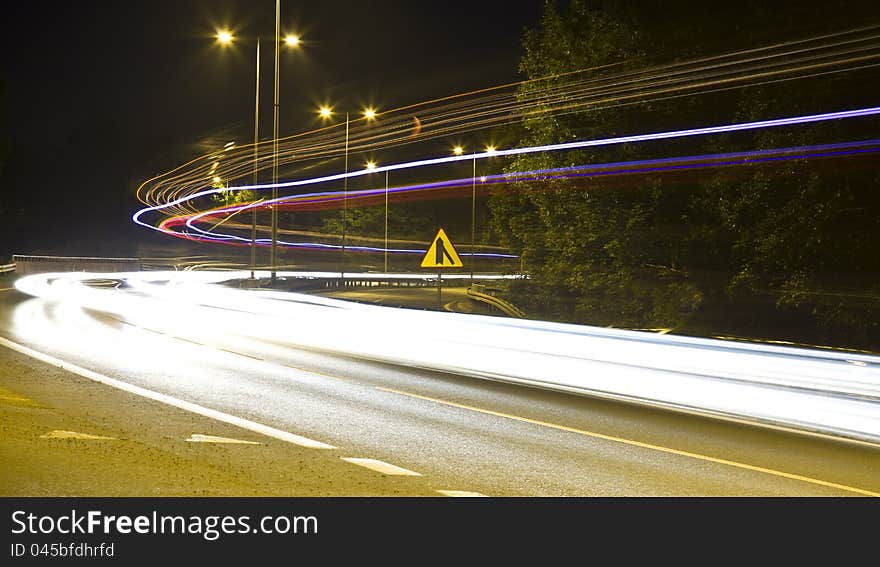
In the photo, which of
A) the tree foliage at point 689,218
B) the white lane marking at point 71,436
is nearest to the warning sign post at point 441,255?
the tree foliage at point 689,218

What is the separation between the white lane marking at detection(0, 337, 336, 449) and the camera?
9273 millimetres

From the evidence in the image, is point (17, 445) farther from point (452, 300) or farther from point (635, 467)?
point (452, 300)

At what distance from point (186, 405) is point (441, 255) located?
9.64 m

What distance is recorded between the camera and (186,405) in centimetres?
1110

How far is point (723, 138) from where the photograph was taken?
24797mm

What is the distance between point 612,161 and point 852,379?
58.6ft

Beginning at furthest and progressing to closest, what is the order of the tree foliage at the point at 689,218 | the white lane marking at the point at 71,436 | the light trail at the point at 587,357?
the tree foliage at the point at 689,218 → the light trail at the point at 587,357 → the white lane marking at the point at 71,436

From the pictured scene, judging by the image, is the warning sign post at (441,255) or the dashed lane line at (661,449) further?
the warning sign post at (441,255)

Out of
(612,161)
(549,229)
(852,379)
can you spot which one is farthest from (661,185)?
(852,379)

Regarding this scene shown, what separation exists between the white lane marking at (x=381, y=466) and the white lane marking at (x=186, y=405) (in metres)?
0.67

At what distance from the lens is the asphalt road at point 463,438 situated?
25.4ft

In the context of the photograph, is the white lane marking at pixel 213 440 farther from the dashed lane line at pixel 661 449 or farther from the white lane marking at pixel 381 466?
the dashed lane line at pixel 661 449

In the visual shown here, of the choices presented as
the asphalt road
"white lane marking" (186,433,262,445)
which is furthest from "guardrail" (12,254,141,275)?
"white lane marking" (186,433,262,445)

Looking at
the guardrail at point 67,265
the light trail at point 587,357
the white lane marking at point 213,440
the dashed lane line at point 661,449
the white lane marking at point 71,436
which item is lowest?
the dashed lane line at point 661,449
